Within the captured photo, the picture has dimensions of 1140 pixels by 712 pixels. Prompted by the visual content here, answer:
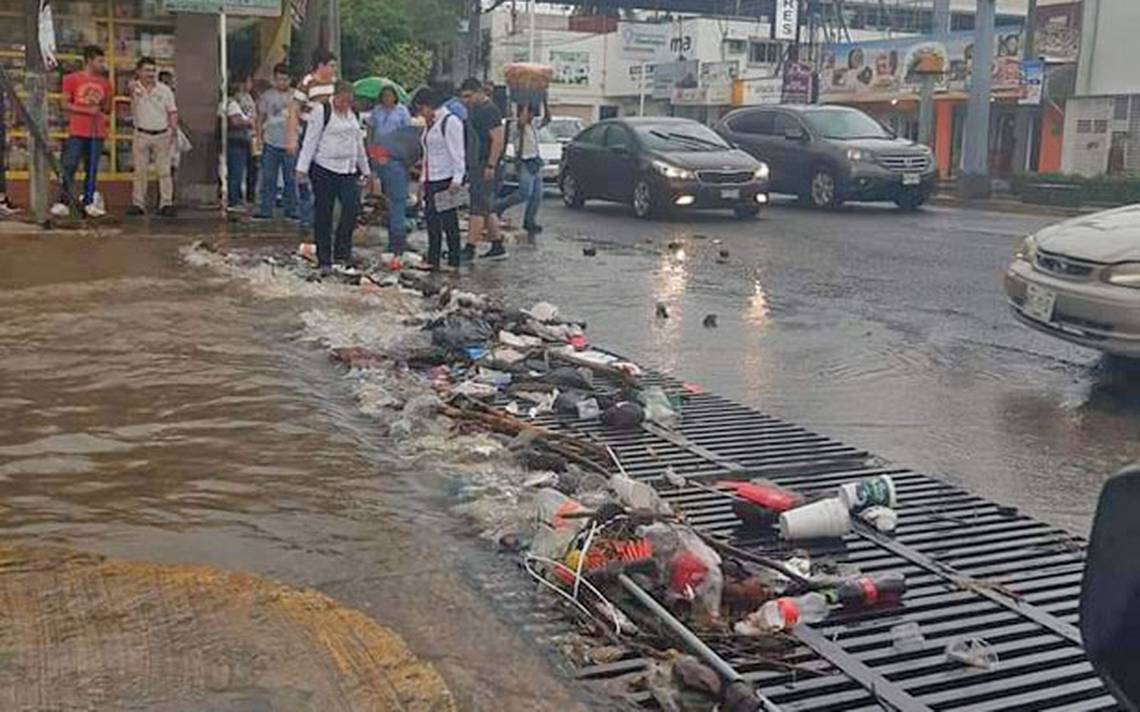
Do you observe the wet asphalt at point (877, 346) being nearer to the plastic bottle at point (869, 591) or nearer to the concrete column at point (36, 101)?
the plastic bottle at point (869, 591)

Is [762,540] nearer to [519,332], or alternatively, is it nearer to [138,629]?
[138,629]

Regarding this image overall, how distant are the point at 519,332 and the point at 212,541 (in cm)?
390

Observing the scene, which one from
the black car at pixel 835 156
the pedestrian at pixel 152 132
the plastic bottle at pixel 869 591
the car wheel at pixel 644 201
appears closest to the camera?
the plastic bottle at pixel 869 591

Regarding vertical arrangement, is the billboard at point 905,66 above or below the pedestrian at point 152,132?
above

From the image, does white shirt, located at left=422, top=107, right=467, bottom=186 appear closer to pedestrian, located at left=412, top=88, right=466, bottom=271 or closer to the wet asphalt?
pedestrian, located at left=412, top=88, right=466, bottom=271

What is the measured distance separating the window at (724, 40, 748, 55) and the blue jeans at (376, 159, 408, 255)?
140 feet

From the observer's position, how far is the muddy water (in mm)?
3824

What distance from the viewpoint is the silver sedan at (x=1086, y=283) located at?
23.0 ft

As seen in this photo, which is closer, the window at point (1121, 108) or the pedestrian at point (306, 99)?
the pedestrian at point (306, 99)

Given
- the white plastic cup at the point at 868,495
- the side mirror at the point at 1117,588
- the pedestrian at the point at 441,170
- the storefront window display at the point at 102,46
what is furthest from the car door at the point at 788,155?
the side mirror at the point at 1117,588

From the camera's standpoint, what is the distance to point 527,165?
1498 cm

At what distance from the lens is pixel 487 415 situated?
5945 millimetres

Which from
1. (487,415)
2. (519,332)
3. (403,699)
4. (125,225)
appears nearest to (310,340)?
(519,332)

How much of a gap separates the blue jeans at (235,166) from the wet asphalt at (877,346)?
391cm
